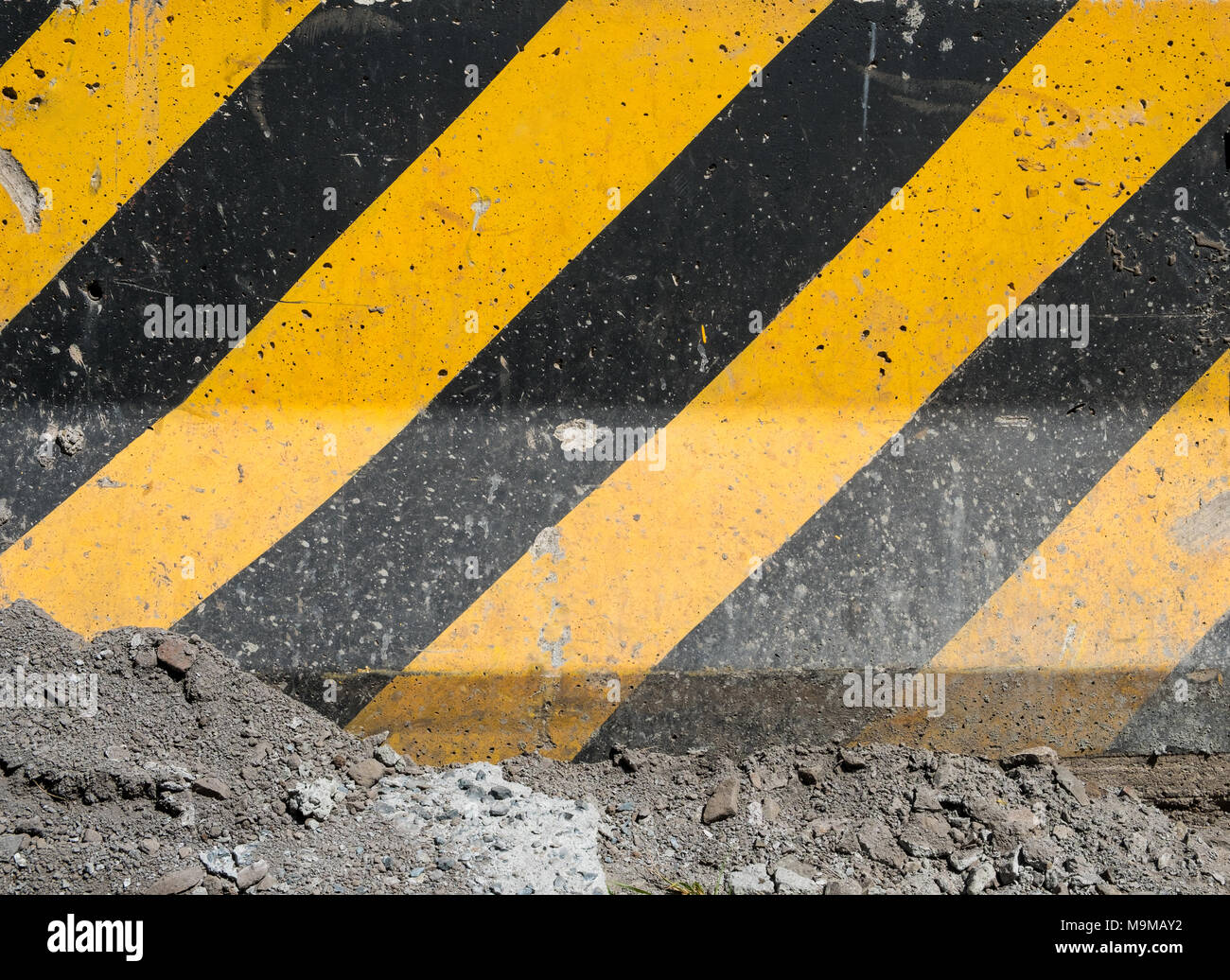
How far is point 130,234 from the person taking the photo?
2355 mm

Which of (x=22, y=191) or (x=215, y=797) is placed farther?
(x=22, y=191)

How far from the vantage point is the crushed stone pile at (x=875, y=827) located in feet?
6.81

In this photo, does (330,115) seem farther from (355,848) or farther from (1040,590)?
(1040,590)

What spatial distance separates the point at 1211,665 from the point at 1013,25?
1.93m

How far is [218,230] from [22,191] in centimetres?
55

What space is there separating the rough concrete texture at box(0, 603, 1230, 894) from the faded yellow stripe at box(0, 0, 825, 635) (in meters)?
0.25

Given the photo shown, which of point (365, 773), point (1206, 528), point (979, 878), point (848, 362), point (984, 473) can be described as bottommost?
point (979, 878)

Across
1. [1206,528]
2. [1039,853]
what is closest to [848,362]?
[1206,528]

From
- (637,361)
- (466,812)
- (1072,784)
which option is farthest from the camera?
(637,361)

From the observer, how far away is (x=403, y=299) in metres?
2.37

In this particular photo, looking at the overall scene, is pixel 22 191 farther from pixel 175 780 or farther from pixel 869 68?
pixel 869 68

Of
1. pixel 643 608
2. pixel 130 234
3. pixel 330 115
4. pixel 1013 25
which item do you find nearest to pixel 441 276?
pixel 330 115

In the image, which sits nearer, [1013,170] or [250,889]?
[250,889]
